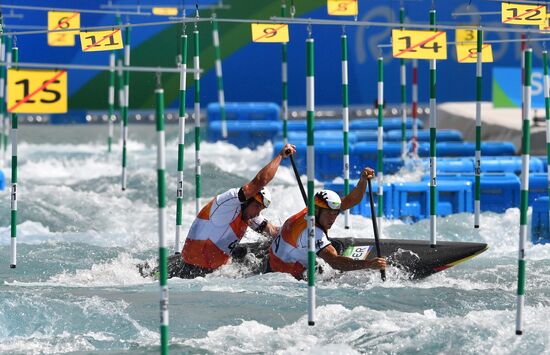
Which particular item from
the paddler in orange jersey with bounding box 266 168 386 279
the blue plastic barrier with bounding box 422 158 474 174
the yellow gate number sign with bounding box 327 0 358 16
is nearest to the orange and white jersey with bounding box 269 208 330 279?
the paddler in orange jersey with bounding box 266 168 386 279

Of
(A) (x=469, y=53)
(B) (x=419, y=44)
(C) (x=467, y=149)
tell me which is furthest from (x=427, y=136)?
(B) (x=419, y=44)

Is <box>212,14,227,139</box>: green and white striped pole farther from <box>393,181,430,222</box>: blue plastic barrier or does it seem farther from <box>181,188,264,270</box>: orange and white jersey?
<box>181,188,264,270</box>: orange and white jersey

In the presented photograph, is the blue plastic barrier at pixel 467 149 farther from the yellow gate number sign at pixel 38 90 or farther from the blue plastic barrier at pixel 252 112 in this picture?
the yellow gate number sign at pixel 38 90

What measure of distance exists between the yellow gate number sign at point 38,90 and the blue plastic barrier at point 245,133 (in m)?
12.9

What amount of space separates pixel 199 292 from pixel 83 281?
1.22 m

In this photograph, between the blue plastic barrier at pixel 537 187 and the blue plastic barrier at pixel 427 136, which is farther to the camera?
the blue plastic barrier at pixel 427 136

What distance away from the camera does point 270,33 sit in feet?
40.9

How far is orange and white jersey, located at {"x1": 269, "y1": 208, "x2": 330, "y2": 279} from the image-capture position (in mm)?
10281

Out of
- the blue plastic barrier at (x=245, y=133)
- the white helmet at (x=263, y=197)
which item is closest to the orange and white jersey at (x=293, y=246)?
the white helmet at (x=263, y=197)

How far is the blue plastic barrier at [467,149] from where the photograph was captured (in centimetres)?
1812

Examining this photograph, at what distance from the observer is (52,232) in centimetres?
1446

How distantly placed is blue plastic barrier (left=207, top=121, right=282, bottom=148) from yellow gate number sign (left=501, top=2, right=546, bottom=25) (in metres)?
9.64


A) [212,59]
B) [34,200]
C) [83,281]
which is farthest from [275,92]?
[83,281]

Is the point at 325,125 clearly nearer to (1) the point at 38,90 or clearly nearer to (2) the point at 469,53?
(2) the point at 469,53
